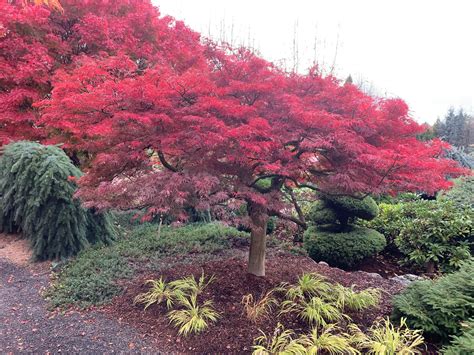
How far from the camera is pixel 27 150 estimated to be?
598 cm

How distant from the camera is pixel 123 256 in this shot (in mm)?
5840

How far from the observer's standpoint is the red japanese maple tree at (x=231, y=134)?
3119mm

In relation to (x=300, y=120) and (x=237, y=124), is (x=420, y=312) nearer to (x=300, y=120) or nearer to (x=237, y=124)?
(x=300, y=120)

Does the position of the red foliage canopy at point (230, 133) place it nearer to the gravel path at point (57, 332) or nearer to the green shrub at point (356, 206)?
the gravel path at point (57, 332)

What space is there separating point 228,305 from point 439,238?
4.05 metres

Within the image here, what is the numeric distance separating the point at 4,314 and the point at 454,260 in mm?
6716

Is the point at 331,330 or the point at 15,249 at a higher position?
the point at 331,330

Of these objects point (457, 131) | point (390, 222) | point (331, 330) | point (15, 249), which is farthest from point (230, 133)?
point (457, 131)

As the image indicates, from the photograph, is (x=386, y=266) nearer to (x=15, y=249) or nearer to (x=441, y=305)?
(x=441, y=305)

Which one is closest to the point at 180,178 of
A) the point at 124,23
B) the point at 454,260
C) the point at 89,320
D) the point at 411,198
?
the point at 89,320

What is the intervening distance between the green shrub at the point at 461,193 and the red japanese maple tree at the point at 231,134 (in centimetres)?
515

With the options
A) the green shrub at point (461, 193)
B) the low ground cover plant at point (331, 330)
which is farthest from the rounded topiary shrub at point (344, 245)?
the green shrub at point (461, 193)

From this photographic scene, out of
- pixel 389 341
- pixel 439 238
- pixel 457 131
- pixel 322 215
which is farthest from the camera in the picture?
pixel 457 131

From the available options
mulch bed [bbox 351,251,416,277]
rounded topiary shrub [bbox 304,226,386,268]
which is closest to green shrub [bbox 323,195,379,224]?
rounded topiary shrub [bbox 304,226,386,268]
